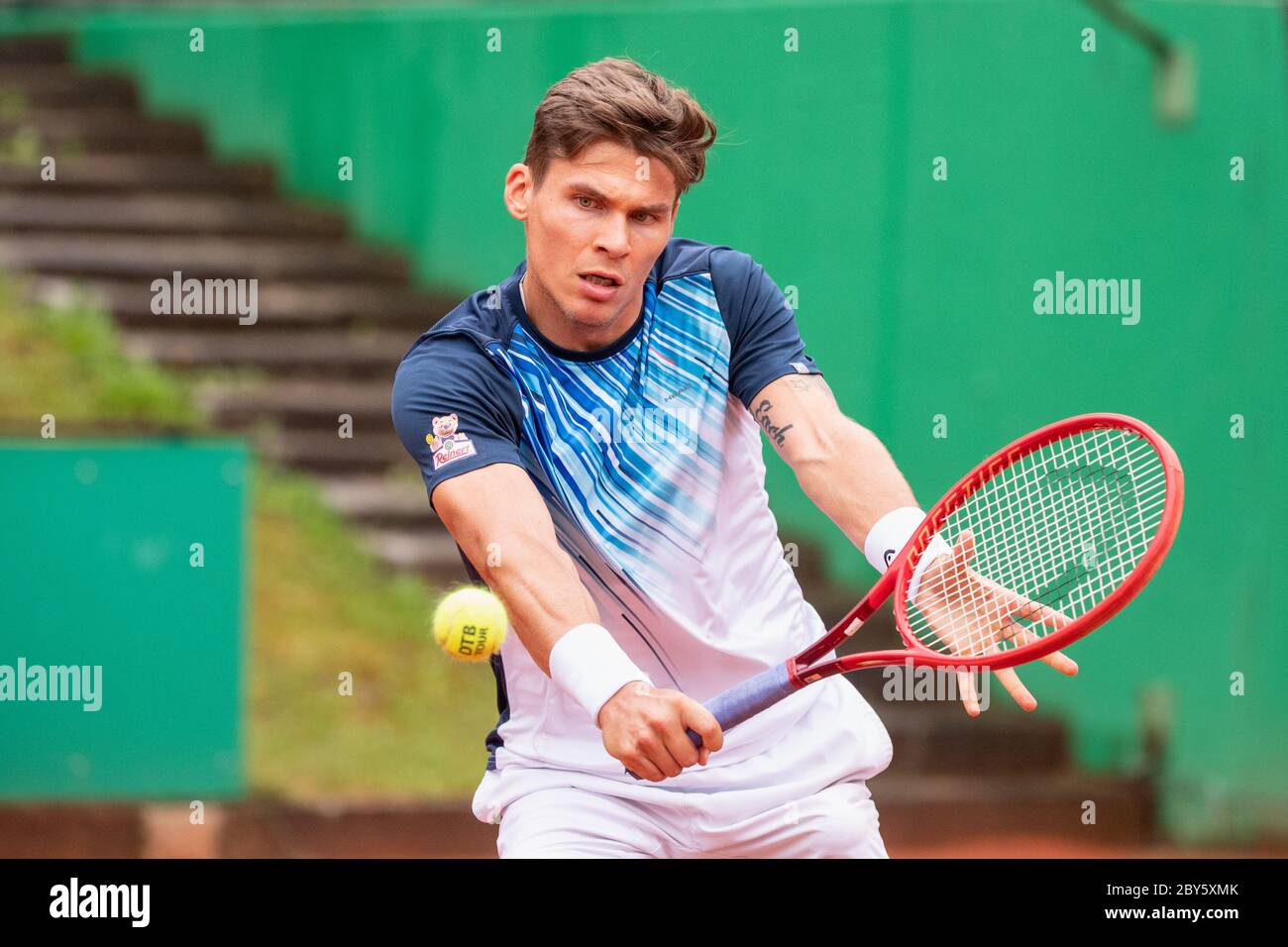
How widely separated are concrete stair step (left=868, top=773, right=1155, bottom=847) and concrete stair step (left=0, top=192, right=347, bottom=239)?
2.89m

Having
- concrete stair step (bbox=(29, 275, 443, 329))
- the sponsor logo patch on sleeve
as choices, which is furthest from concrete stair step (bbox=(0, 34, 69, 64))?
the sponsor logo patch on sleeve

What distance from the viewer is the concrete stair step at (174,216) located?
20.9ft

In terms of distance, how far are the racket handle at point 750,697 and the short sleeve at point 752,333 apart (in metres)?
0.61

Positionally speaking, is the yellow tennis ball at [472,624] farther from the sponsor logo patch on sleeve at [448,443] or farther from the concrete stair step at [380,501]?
the concrete stair step at [380,501]

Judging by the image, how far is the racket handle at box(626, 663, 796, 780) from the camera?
2662mm

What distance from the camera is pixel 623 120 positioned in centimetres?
289

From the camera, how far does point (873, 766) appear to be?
3012mm

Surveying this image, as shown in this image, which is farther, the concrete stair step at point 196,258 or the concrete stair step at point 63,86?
the concrete stair step at point 63,86

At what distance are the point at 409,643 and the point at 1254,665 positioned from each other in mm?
2846

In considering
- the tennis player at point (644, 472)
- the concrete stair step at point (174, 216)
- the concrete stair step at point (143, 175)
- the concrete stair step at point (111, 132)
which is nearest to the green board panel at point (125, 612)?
the concrete stair step at point (174, 216)

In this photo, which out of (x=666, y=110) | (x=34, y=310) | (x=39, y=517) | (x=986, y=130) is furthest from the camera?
(x=34, y=310)

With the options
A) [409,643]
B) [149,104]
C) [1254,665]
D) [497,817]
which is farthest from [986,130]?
[497,817]

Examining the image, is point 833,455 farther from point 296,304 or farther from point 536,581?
point 296,304
